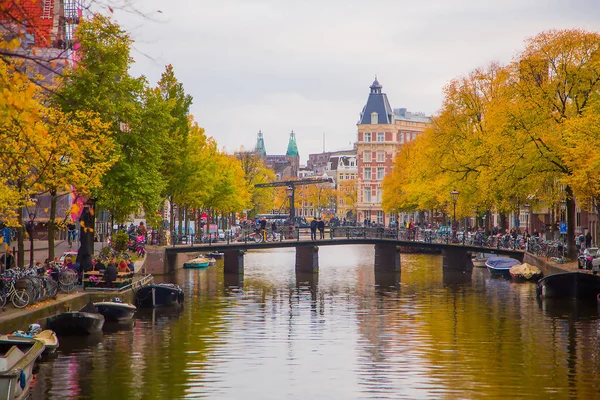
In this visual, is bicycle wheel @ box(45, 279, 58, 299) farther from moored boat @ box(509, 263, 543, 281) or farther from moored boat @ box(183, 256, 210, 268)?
moored boat @ box(183, 256, 210, 268)

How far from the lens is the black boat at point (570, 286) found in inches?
1853

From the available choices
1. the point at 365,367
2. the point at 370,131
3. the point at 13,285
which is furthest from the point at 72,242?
the point at 370,131

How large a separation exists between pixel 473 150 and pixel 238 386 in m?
44.8

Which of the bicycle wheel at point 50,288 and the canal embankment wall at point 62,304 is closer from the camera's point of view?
the canal embankment wall at point 62,304

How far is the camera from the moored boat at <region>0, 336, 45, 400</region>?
67.3 feet

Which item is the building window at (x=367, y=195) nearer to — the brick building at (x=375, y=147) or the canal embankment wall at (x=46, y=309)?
the brick building at (x=375, y=147)

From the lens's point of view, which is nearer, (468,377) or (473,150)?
(468,377)

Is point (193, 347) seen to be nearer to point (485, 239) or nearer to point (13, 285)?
point (13, 285)

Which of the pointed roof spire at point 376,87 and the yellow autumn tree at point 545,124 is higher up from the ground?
the pointed roof spire at point 376,87

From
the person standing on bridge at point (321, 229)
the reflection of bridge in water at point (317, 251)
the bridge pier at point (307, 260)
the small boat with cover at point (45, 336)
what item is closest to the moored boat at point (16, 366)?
the small boat with cover at point (45, 336)

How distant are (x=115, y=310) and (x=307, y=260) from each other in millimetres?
35447

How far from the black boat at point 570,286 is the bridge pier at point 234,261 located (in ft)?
89.4

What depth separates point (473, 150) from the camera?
221ft

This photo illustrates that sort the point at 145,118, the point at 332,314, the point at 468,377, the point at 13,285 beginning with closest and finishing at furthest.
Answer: the point at 468,377, the point at 13,285, the point at 332,314, the point at 145,118
